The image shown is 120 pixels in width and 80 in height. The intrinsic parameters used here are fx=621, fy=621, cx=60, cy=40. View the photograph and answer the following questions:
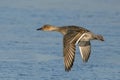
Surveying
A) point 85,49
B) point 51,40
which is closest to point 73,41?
point 85,49

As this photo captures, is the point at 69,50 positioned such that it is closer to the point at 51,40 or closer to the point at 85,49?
the point at 85,49

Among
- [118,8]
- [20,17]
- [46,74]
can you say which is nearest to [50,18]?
[20,17]

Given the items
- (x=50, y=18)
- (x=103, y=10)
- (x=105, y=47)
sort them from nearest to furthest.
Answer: (x=105, y=47) < (x=50, y=18) < (x=103, y=10)

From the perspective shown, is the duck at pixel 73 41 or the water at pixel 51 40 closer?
the duck at pixel 73 41

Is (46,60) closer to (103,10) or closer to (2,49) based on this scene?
(2,49)

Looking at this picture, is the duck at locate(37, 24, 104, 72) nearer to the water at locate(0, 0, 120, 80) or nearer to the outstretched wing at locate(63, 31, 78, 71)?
the outstretched wing at locate(63, 31, 78, 71)

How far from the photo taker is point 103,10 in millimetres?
18172

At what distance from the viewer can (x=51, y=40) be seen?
14992mm

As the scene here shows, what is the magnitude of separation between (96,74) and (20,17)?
5.12m

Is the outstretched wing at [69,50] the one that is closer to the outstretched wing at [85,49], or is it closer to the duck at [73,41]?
the duck at [73,41]

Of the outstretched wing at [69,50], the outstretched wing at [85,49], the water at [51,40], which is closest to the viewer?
the outstretched wing at [69,50]

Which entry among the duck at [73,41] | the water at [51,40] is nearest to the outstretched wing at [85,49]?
the duck at [73,41]

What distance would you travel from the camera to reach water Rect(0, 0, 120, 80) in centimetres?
1264

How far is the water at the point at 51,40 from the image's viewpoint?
1264 centimetres
